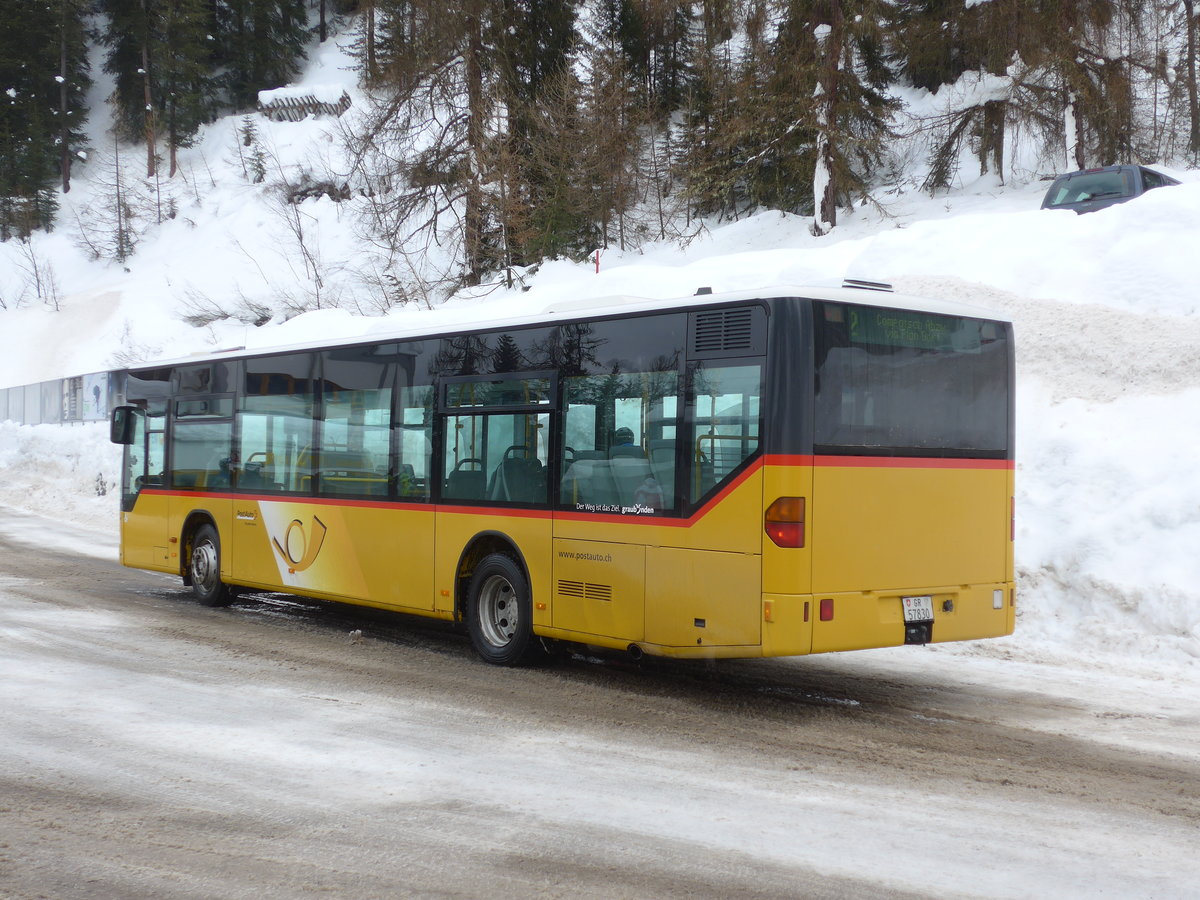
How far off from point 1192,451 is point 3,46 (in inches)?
2949

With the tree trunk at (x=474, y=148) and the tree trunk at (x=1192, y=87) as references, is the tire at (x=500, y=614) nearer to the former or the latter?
the tree trunk at (x=474, y=148)

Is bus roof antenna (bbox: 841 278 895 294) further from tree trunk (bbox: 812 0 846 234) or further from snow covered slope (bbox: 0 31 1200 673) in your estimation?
tree trunk (bbox: 812 0 846 234)

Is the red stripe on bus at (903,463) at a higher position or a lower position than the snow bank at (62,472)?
higher

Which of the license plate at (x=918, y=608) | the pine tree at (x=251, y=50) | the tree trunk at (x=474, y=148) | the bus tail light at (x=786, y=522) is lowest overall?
the license plate at (x=918, y=608)

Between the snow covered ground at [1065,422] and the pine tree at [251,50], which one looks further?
the pine tree at [251,50]

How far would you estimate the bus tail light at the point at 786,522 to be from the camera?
7586 mm

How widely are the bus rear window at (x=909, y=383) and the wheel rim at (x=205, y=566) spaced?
804 centimetres

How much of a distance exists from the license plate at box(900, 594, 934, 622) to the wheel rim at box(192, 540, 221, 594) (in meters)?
8.07

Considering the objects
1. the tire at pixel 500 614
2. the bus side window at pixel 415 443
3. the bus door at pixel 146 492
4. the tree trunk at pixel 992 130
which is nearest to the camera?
the tire at pixel 500 614

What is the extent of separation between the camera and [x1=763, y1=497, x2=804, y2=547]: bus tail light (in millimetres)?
7586

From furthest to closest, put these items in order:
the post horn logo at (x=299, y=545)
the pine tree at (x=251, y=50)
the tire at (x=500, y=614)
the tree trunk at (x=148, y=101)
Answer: the pine tree at (x=251, y=50)
the tree trunk at (x=148, y=101)
the post horn logo at (x=299, y=545)
the tire at (x=500, y=614)

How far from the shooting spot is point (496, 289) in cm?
3325

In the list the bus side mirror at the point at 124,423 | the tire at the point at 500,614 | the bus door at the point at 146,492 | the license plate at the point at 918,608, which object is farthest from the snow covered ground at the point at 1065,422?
the bus side mirror at the point at 124,423

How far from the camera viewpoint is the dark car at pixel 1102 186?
21953 mm
